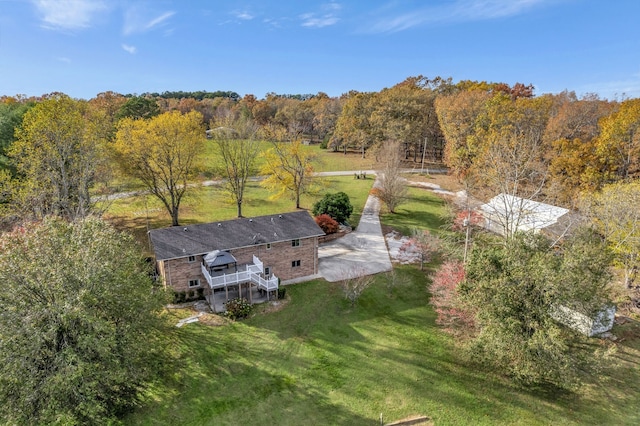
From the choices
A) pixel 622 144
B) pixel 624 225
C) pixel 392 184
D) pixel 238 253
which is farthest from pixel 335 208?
pixel 622 144

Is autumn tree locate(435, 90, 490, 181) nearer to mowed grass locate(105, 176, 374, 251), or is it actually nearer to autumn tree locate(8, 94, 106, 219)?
mowed grass locate(105, 176, 374, 251)

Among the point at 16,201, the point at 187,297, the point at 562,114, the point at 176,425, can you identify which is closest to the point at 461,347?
the point at 176,425

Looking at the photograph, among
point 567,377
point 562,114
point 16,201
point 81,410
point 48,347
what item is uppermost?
point 562,114

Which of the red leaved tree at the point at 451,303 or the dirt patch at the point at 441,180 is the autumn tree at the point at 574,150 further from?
the red leaved tree at the point at 451,303

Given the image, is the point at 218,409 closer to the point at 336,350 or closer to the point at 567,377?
the point at 336,350

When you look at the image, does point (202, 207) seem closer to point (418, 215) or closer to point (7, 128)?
point (7, 128)

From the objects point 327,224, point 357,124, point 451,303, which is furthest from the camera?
point 357,124
